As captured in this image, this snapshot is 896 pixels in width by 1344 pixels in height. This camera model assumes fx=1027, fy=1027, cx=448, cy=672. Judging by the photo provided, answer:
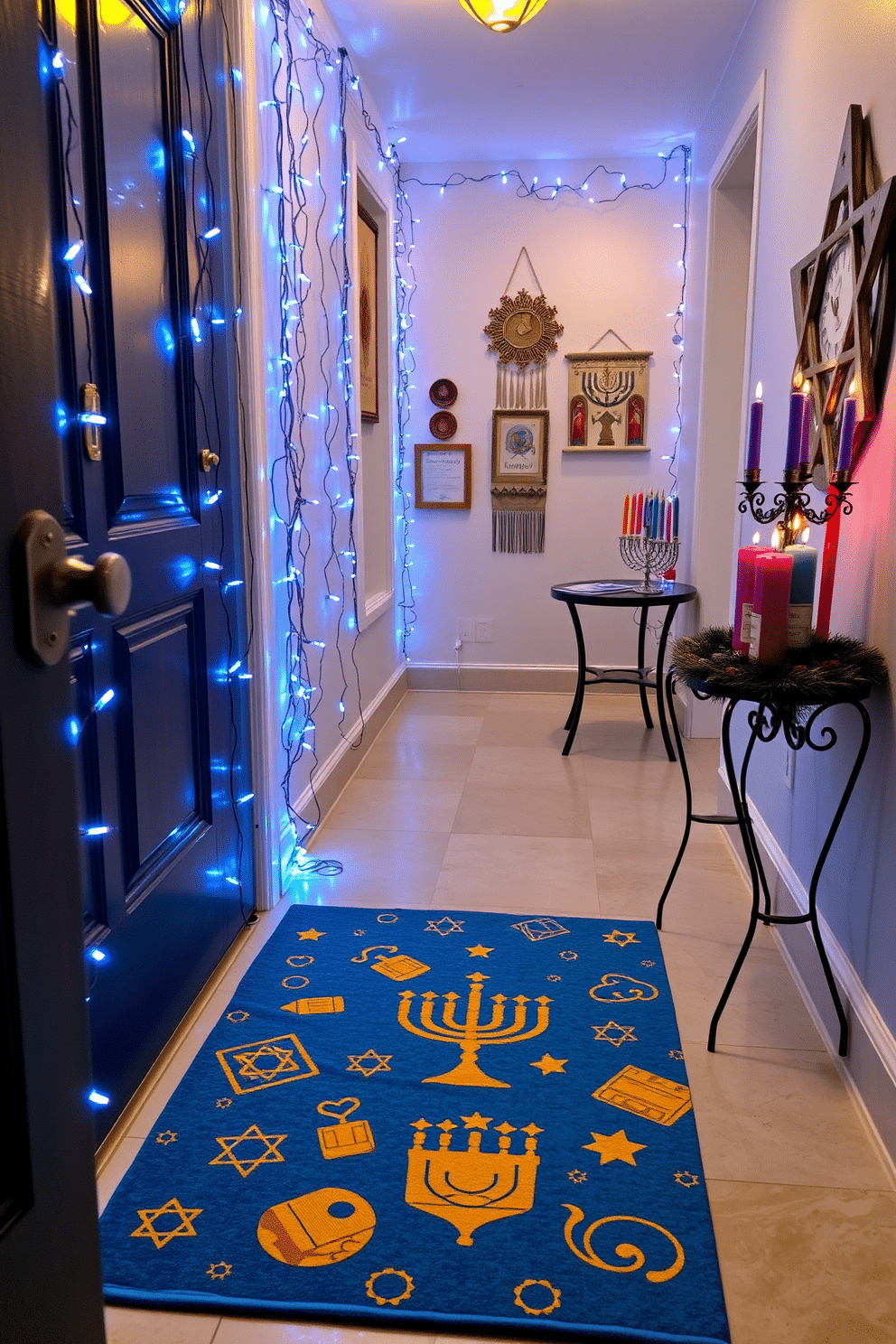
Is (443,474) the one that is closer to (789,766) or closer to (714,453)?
(714,453)

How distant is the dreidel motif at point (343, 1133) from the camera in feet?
5.65

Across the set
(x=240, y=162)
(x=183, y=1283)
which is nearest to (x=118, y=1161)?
(x=183, y=1283)

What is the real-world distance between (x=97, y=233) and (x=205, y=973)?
4.99ft

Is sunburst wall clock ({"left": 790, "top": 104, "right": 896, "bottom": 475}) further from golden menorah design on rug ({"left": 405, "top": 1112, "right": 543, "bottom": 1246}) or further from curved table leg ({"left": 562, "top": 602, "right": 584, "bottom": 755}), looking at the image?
curved table leg ({"left": 562, "top": 602, "right": 584, "bottom": 755})

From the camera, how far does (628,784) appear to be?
3.75m

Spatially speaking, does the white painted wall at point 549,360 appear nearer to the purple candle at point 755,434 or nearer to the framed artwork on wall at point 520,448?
the framed artwork on wall at point 520,448

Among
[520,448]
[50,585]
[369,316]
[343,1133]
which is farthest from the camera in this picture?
[520,448]

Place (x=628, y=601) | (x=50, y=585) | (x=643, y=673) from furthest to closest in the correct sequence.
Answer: (x=643, y=673) < (x=628, y=601) < (x=50, y=585)

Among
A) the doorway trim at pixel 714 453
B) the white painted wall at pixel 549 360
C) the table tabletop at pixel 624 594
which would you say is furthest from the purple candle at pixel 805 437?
the white painted wall at pixel 549 360

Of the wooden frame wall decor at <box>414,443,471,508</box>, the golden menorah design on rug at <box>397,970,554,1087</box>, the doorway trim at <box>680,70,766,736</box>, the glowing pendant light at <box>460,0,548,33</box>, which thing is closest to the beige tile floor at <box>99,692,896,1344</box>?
the golden menorah design on rug at <box>397,970,554,1087</box>

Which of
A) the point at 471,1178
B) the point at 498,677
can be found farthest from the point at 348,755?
the point at 471,1178

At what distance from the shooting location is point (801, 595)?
6.52ft

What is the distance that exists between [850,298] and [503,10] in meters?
1.22

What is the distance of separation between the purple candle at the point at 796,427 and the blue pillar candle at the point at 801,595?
166 mm
